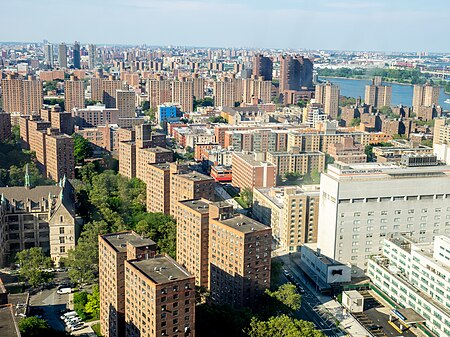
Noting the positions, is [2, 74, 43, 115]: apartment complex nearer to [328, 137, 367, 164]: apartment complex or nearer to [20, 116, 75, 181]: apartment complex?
[20, 116, 75, 181]: apartment complex

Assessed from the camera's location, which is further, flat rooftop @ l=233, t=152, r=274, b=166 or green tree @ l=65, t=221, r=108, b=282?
flat rooftop @ l=233, t=152, r=274, b=166

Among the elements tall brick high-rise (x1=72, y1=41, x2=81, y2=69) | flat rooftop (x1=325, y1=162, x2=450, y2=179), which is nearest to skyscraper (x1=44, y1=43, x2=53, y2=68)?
tall brick high-rise (x1=72, y1=41, x2=81, y2=69)

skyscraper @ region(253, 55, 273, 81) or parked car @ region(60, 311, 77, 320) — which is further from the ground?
skyscraper @ region(253, 55, 273, 81)

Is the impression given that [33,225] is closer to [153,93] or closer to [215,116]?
[215,116]

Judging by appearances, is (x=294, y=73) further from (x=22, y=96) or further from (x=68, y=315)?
(x=68, y=315)

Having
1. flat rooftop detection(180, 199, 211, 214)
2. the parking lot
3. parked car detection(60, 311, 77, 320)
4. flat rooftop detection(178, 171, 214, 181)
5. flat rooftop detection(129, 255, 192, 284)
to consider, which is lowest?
the parking lot

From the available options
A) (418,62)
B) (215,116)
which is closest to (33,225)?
(215,116)

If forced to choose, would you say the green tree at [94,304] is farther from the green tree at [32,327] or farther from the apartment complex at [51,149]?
the apartment complex at [51,149]
